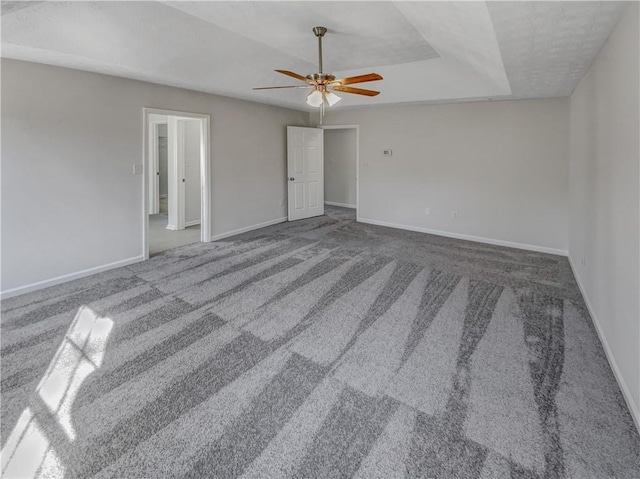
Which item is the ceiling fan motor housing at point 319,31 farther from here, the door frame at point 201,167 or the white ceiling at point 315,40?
the door frame at point 201,167

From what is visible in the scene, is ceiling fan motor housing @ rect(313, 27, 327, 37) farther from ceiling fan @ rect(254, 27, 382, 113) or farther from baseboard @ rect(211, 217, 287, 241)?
baseboard @ rect(211, 217, 287, 241)

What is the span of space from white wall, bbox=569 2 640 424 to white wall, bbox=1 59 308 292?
481 centimetres

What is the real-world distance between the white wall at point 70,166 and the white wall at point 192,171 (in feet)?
4.68

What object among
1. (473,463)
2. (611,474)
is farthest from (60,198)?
(611,474)

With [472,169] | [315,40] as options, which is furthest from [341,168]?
[315,40]

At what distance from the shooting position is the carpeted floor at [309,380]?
167 centimetres

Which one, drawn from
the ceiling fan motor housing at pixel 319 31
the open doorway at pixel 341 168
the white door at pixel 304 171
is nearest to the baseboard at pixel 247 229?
the white door at pixel 304 171

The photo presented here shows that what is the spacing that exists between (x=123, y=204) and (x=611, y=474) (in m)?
5.03

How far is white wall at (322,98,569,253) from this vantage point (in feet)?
16.8

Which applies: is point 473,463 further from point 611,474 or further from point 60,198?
point 60,198

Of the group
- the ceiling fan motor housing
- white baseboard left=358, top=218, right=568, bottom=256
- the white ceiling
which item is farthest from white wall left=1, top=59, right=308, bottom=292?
white baseboard left=358, top=218, right=568, bottom=256

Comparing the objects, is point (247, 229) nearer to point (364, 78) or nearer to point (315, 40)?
point (315, 40)

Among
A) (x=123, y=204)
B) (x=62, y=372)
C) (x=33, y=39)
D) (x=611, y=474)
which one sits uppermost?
(x=33, y=39)

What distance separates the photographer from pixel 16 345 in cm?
264
